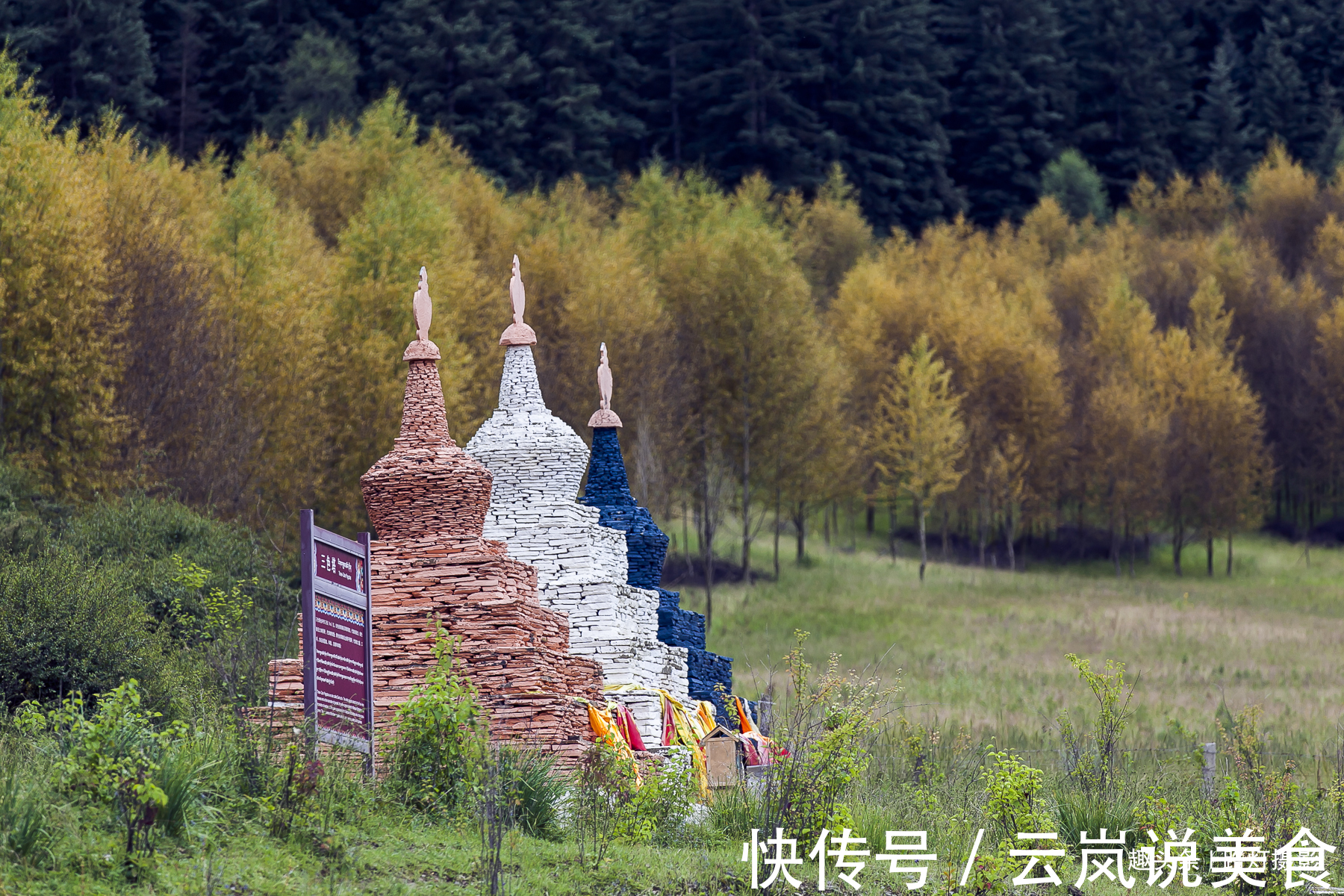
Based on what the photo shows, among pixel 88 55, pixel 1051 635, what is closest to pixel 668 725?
pixel 1051 635

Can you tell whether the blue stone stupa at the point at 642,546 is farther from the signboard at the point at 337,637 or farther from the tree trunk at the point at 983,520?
the tree trunk at the point at 983,520

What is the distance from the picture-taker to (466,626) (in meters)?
14.7

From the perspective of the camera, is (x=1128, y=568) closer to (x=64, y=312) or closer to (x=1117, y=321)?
(x=1117, y=321)

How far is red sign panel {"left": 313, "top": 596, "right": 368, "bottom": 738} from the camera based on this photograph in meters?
11.4

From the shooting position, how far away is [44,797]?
31.2 ft

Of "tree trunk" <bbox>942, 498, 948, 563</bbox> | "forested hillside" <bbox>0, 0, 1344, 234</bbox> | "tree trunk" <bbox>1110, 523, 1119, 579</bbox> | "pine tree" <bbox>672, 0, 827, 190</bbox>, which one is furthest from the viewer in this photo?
"pine tree" <bbox>672, 0, 827, 190</bbox>

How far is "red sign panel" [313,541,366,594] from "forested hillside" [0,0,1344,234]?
5087 cm

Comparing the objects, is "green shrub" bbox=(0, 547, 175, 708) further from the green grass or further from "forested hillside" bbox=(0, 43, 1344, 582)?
"forested hillside" bbox=(0, 43, 1344, 582)

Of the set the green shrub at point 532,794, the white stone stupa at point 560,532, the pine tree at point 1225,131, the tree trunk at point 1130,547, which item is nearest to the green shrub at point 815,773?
the green shrub at point 532,794

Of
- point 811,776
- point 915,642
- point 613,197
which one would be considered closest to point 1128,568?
Answer: point 915,642

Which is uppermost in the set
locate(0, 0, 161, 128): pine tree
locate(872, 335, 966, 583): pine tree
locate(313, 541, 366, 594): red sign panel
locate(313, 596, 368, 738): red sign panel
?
locate(0, 0, 161, 128): pine tree

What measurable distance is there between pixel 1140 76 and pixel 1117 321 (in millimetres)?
31739

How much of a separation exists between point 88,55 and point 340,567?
5534 centimetres

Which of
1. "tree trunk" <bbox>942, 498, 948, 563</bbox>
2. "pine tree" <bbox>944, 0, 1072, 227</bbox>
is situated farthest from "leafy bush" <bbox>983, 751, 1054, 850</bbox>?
"pine tree" <bbox>944, 0, 1072, 227</bbox>
